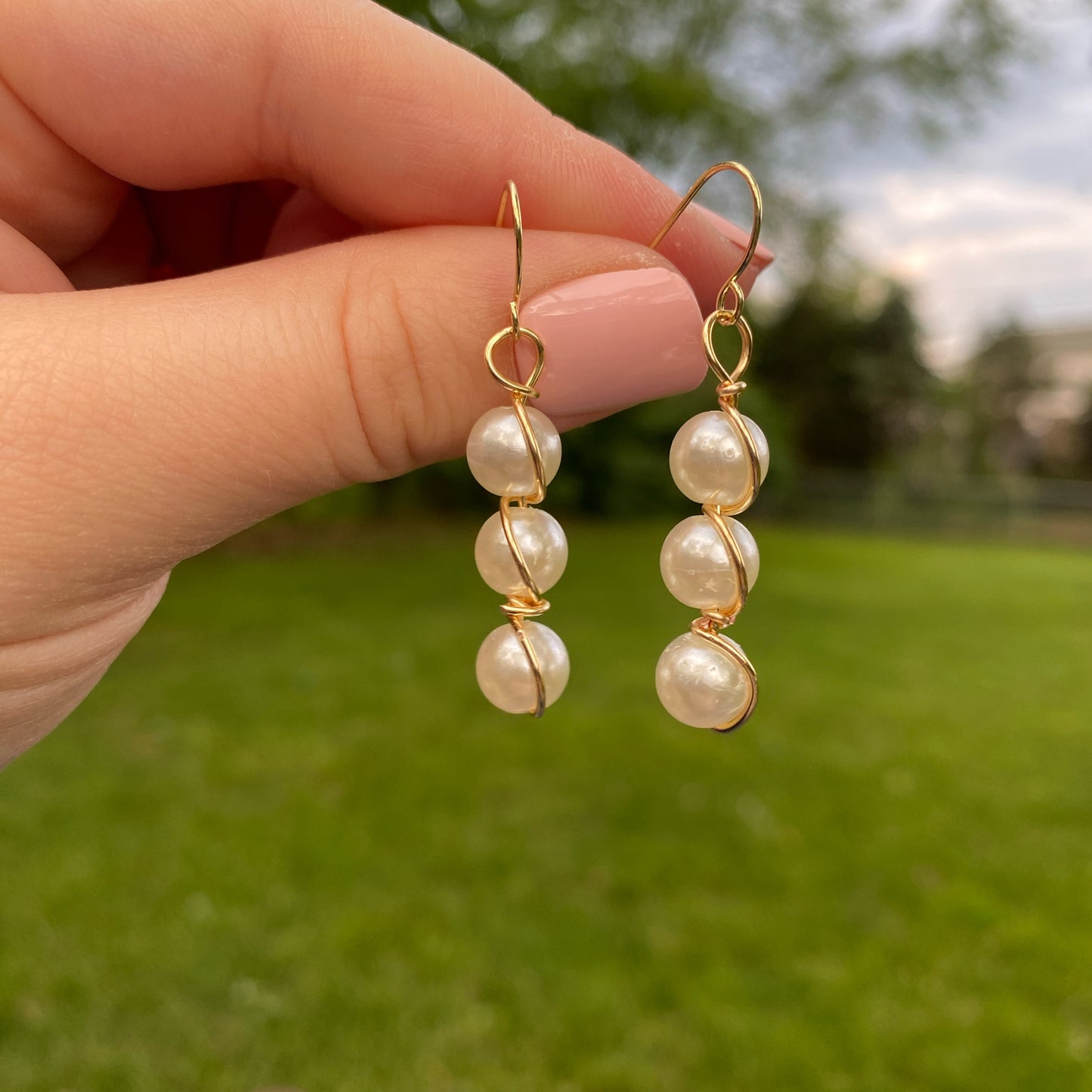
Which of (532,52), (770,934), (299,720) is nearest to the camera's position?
(770,934)

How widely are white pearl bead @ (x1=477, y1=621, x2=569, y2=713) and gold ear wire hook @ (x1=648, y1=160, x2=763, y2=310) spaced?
58cm

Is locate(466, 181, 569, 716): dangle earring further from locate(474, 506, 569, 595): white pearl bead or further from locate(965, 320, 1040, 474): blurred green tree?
locate(965, 320, 1040, 474): blurred green tree

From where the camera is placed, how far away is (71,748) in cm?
395

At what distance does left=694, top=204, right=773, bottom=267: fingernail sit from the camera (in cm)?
148

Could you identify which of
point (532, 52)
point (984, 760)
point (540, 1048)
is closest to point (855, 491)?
point (532, 52)

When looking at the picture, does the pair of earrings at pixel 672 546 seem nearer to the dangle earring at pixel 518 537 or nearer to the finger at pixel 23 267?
the dangle earring at pixel 518 537

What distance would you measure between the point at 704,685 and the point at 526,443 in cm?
42

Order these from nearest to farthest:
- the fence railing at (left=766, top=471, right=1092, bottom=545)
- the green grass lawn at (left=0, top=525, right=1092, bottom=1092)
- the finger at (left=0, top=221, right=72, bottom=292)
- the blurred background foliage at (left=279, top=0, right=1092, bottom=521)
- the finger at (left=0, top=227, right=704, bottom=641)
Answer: the finger at (left=0, top=227, right=704, bottom=641) → the finger at (left=0, top=221, right=72, bottom=292) → the green grass lawn at (left=0, top=525, right=1092, bottom=1092) → the blurred background foliage at (left=279, top=0, right=1092, bottom=521) → the fence railing at (left=766, top=471, right=1092, bottom=545)

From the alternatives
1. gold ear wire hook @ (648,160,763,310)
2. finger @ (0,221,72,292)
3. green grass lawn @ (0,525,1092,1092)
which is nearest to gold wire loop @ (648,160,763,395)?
gold ear wire hook @ (648,160,763,310)

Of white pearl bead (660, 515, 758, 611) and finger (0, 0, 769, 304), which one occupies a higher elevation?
finger (0, 0, 769, 304)

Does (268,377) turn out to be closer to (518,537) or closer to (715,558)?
(518,537)

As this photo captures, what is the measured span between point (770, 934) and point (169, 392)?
2.57m

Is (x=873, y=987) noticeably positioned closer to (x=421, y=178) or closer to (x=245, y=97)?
(x=421, y=178)

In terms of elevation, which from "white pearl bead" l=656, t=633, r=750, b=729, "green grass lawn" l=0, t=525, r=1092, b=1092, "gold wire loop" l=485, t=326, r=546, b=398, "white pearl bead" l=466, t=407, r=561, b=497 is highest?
"gold wire loop" l=485, t=326, r=546, b=398
